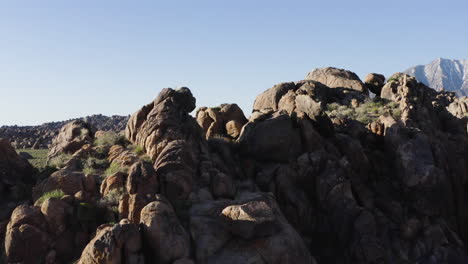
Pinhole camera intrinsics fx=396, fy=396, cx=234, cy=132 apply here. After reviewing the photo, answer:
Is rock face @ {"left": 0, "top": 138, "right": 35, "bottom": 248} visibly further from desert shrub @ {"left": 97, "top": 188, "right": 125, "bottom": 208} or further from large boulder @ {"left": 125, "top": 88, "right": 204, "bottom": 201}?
large boulder @ {"left": 125, "top": 88, "right": 204, "bottom": 201}

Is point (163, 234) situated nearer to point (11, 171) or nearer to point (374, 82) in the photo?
point (11, 171)

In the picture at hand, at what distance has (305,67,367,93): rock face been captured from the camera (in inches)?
1782

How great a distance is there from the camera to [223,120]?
3281 centimetres

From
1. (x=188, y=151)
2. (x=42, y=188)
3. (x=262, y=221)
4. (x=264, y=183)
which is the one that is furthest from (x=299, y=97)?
(x=42, y=188)

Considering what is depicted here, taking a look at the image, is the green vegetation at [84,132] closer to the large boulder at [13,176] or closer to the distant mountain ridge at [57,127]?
the large boulder at [13,176]

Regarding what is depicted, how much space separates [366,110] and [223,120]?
14.5 metres

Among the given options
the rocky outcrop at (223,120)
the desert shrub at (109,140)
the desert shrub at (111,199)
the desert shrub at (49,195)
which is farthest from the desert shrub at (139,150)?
the rocky outcrop at (223,120)

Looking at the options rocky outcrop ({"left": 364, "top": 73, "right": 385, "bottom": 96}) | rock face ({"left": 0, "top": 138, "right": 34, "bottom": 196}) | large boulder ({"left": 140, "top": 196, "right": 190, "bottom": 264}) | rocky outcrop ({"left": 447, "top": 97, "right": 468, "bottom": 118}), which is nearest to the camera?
large boulder ({"left": 140, "top": 196, "right": 190, "bottom": 264})

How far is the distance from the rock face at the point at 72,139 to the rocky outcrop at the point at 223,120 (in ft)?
29.7

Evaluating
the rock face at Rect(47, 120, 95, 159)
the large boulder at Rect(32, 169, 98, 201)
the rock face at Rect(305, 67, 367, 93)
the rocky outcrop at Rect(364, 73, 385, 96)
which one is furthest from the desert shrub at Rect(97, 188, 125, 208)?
the rocky outcrop at Rect(364, 73, 385, 96)

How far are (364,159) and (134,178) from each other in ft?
59.1

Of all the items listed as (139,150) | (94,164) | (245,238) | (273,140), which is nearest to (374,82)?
(273,140)

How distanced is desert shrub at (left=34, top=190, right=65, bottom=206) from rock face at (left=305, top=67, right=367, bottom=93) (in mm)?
34623

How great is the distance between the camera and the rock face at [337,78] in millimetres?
45275
